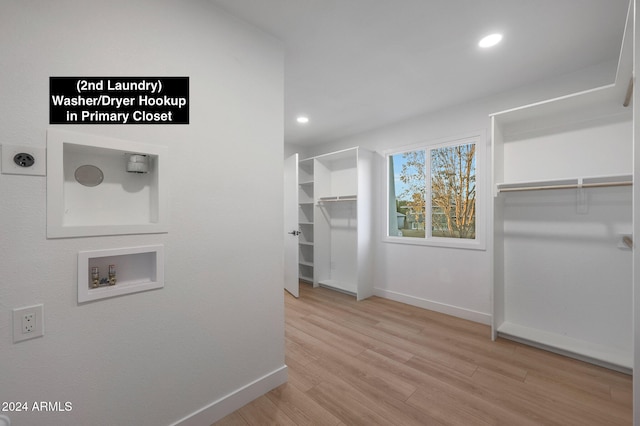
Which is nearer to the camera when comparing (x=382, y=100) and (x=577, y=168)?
(x=577, y=168)

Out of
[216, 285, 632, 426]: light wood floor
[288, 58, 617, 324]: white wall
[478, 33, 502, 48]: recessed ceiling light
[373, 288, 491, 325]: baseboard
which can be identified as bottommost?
[216, 285, 632, 426]: light wood floor

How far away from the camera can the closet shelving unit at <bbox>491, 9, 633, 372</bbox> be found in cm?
221

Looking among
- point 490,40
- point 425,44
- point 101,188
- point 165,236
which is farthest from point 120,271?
point 490,40

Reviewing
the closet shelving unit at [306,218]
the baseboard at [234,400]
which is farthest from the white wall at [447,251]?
the baseboard at [234,400]

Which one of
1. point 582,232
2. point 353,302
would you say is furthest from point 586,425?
point 353,302

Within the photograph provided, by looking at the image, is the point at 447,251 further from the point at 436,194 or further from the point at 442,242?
the point at 436,194

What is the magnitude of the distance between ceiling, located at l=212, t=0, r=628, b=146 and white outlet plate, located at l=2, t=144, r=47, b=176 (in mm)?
1274

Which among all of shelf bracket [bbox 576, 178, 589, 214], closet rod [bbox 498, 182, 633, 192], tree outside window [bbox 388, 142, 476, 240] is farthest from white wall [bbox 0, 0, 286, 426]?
shelf bracket [bbox 576, 178, 589, 214]

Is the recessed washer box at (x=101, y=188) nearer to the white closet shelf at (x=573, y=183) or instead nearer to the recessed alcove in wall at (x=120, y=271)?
the recessed alcove in wall at (x=120, y=271)

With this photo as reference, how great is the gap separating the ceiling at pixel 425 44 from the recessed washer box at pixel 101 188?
110cm

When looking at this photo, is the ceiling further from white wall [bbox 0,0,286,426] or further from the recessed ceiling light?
white wall [bbox 0,0,286,426]

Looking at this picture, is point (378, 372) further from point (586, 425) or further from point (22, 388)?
point (22, 388)

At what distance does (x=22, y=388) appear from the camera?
1.07 metres

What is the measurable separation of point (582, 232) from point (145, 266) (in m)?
3.45
